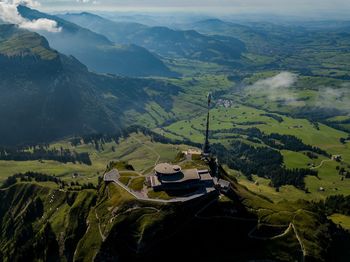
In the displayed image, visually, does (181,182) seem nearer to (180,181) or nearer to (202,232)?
(180,181)

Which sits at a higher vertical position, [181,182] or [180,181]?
[180,181]

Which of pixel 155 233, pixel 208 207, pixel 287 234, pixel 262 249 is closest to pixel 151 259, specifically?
pixel 155 233

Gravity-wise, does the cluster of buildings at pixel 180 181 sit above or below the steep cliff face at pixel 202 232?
above

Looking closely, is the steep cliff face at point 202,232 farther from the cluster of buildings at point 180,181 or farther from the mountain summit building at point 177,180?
the mountain summit building at point 177,180

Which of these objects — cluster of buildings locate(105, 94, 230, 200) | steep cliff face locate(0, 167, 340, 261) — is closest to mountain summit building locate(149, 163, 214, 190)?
cluster of buildings locate(105, 94, 230, 200)

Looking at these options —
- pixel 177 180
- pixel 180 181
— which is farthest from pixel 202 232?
pixel 177 180

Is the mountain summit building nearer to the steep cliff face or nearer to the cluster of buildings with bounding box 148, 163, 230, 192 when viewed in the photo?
the cluster of buildings with bounding box 148, 163, 230, 192

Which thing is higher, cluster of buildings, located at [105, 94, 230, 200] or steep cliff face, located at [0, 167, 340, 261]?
cluster of buildings, located at [105, 94, 230, 200]

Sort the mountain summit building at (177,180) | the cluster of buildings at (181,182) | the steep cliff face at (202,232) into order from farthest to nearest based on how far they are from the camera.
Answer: the mountain summit building at (177,180), the cluster of buildings at (181,182), the steep cliff face at (202,232)

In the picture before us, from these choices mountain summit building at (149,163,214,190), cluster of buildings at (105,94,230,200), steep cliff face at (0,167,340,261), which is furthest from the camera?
mountain summit building at (149,163,214,190)

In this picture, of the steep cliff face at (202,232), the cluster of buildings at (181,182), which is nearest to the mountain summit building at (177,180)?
the cluster of buildings at (181,182)

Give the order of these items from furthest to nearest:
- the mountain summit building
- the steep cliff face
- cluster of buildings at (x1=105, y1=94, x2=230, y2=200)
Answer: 1. the mountain summit building
2. cluster of buildings at (x1=105, y1=94, x2=230, y2=200)
3. the steep cliff face
